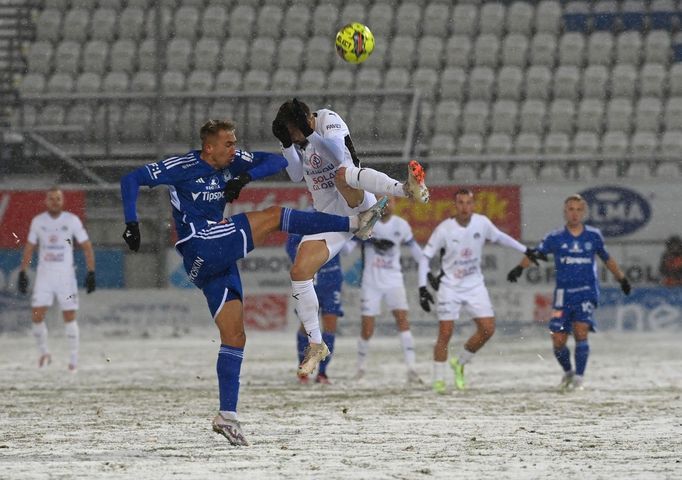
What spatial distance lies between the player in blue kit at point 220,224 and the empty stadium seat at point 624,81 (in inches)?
732

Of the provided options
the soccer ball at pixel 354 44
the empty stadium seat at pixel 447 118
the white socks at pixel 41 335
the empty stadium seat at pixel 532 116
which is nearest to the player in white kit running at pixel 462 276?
the soccer ball at pixel 354 44

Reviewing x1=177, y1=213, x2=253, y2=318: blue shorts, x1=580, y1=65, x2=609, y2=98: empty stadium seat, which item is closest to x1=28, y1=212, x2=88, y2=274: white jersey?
x1=177, y1=213, x2=253, y2=318: blue shorts

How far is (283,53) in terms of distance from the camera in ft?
Result: 89.7

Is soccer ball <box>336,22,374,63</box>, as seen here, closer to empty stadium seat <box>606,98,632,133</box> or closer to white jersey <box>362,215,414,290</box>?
white jersey <box>362,215,414,290</box>

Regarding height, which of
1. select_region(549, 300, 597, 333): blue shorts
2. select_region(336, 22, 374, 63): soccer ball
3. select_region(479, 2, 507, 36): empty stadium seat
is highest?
select_region(479, 2, 507, 36): empty stadium seat

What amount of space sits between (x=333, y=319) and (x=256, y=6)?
15345mm

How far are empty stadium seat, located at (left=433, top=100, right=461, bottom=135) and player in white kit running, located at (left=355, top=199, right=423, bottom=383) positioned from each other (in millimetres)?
10463

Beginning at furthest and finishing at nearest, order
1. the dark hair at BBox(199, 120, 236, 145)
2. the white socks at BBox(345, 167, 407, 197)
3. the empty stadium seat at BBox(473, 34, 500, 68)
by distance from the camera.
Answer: the empty stadium seat at BBox(473, 34, 500, 68)
the white socks at BBox(345, 167, 407, 197)
the dark hair at BBox(199, 120, 236, 145)

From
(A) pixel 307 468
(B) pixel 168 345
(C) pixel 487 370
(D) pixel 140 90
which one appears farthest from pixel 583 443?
(D) pixel 140 90

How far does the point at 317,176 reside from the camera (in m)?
9.84

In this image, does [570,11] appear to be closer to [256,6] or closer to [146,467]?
[256,6]

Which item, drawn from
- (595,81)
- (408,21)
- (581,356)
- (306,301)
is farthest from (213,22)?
(306,301)

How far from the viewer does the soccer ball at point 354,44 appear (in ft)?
34.2

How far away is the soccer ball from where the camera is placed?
1041 centimetres
